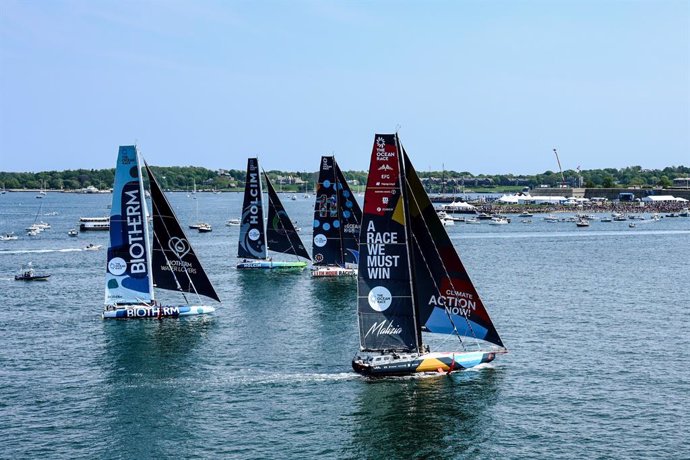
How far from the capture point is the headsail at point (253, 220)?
11019 centimetres

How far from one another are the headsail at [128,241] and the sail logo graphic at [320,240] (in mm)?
31303

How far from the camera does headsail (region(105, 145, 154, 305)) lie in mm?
72375

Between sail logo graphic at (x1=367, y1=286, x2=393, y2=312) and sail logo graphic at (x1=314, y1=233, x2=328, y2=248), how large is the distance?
49907 millimetres

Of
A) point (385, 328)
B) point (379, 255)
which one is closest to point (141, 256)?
point (379, 255)

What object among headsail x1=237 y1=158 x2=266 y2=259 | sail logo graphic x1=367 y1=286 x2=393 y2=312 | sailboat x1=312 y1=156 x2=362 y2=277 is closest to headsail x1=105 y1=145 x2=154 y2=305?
sail logo graphic x1=367 y1=286 x2=393 y2=312

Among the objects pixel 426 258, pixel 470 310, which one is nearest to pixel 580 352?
pixel 470 310

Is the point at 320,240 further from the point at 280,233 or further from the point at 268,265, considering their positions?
the point at 280,233

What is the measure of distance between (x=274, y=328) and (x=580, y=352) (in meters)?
24.9

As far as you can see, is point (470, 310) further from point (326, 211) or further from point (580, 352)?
point (326, 211)

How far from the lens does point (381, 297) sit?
52.8m

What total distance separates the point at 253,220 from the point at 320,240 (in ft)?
39.2

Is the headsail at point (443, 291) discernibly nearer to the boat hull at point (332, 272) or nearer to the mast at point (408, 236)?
the mast at point (408, 236)

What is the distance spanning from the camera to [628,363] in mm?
58031

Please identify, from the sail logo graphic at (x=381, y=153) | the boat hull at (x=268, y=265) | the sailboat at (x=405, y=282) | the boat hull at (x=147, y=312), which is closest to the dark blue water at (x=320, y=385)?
the boat hull at (x=147, y=312)
